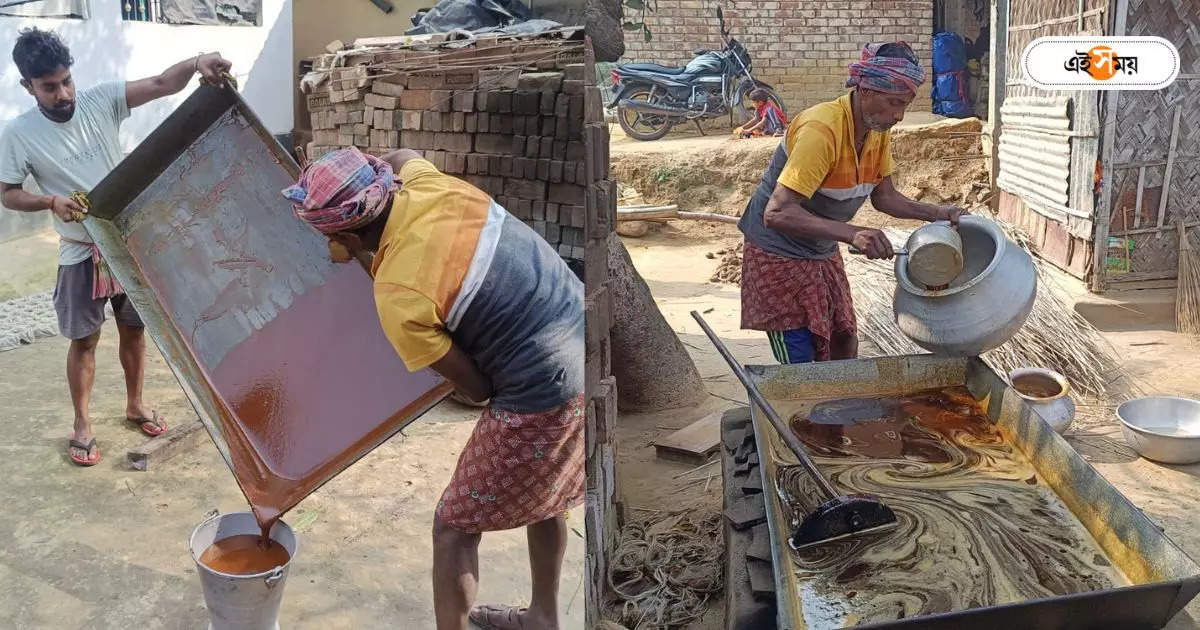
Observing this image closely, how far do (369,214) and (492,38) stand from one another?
0.40 meters

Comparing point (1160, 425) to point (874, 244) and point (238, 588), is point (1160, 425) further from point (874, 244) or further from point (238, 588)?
point (238, 588)

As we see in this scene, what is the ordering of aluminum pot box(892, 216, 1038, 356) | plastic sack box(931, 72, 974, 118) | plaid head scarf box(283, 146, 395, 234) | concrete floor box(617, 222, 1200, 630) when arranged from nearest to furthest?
plaid head scarf box(283, 146, 395, 234) < aluminum pot box(892, 216, 1038, 356) < concrete floor box(617, 222, 1200, 630) < plastic sack box(931, 72, 974, 118)

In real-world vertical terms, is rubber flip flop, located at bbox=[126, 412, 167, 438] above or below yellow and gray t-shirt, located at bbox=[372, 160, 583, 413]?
below

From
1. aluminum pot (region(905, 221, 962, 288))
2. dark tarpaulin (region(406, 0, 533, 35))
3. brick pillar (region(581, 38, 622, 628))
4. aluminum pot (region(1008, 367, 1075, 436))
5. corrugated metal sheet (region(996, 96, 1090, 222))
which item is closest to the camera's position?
dark tarpaulin (region(406, 0, 533, 35))

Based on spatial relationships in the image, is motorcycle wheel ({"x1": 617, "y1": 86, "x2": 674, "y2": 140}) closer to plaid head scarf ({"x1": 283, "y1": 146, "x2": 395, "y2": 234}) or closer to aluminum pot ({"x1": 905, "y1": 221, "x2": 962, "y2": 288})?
aluminum pot ({"x1": 905, "y1": 221, "x2": 962, "y2": 288})

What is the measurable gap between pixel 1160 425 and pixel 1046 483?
146 centimetres

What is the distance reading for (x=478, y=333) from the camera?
6.23 feet

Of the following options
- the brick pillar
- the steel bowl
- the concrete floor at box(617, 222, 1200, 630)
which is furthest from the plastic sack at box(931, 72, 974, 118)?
the brick pillar

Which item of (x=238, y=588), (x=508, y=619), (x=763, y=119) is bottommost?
(x=508, y=619)

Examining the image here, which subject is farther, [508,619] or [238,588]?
[508,619]

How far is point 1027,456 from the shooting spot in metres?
2.88

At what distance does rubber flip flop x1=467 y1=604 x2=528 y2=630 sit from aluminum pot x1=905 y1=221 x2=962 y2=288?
69.3 inches

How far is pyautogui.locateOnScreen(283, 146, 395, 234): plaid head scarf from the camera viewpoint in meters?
1.72

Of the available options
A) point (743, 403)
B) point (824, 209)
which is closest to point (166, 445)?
point (824, 209)
